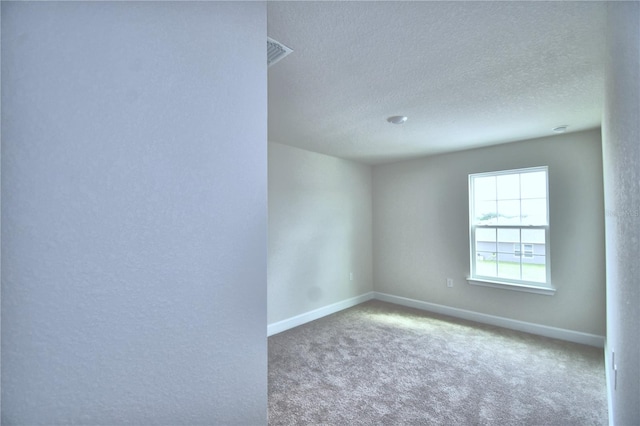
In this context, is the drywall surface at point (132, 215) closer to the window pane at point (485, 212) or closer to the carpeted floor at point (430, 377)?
the carpeted floor at point (430, 377)

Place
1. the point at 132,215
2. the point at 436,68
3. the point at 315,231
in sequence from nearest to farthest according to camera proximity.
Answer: the point at 132,215
the point at 436,68
the point at 315,231

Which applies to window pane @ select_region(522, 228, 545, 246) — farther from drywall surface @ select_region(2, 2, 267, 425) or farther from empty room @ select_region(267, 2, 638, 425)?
drywall surface @ select_region(2, 2, 267, 425)

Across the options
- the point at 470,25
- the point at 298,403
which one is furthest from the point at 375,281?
the point at 470,25

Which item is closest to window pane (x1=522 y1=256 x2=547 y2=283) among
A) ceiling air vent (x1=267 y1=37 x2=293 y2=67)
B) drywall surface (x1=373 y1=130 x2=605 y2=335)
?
drywall surface (x1=373 y1=130 x2=605 y2=335)

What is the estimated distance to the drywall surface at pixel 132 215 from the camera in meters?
0.64

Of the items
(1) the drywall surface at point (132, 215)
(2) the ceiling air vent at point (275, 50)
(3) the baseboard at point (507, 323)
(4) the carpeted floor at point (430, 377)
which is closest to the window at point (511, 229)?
(3) the baseboard at point (507, 323)

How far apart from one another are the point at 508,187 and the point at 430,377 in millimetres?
2672

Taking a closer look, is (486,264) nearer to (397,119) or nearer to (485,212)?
(485,212)

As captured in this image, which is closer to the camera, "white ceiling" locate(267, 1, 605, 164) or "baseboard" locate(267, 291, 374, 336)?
"white ceiling" locate(267, 1, 605, 164)

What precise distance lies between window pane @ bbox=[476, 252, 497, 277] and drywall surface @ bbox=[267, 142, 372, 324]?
173cm

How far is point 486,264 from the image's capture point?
4.00m

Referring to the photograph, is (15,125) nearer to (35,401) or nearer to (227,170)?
(227,170)

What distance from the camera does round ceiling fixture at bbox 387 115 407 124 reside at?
2.77 meters

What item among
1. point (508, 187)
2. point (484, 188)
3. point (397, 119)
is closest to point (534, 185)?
point (508, 187)
